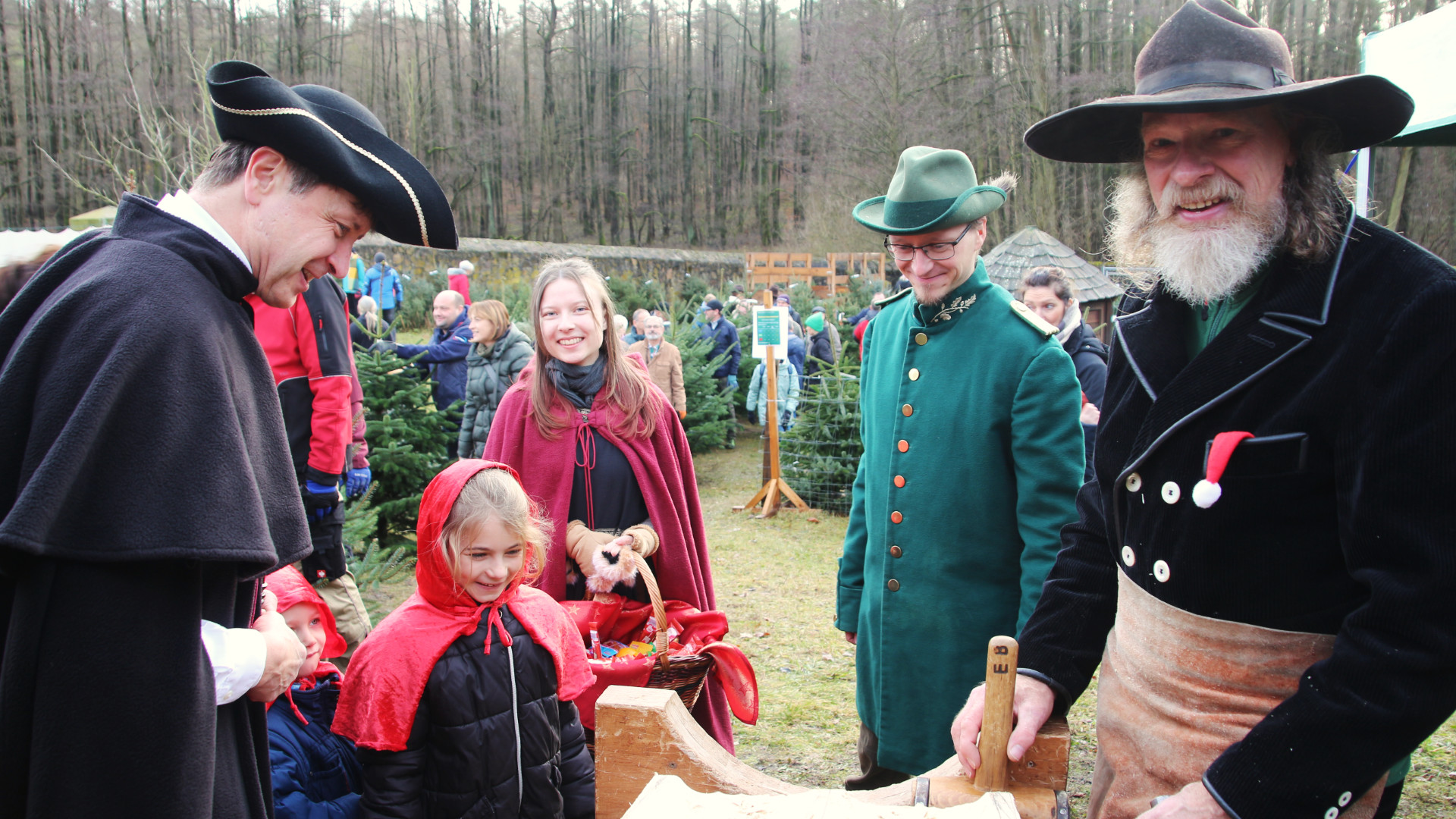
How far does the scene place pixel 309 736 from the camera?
2.34 meters

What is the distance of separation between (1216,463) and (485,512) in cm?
169

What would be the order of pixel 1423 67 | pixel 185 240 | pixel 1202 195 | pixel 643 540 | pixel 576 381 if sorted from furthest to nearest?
pixel 1423 67
pixel 576 381
pixel 643 540
pixel 1202 195
pixel 185 240

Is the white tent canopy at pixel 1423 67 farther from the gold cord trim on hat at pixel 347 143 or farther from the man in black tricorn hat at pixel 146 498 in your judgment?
the man in black tricorn hat at pixel 146 498

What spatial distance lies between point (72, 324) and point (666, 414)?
243 cm

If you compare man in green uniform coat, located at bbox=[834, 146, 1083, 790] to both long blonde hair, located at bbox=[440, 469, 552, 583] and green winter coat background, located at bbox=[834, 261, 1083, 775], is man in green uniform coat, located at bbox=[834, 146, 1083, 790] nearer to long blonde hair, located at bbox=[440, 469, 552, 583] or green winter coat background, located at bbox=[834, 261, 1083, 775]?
green winter coat background, located at bbox=[834, 261, 1083, 775]

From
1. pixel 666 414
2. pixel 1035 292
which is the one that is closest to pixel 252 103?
pixel 666 414

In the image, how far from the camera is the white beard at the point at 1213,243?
1481 mm

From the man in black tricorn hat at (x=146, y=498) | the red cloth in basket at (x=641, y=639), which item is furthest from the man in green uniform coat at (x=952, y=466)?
the man in black tricorn hat at (x=146, y=498)

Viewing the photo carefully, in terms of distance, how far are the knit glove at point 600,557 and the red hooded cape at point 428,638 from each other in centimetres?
57

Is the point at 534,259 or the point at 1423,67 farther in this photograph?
the point at 534,259

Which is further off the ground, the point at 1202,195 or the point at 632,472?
the point at 1202,195

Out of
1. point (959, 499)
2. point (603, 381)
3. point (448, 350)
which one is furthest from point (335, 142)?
point (448, 350)

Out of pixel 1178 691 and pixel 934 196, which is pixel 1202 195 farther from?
pixel 934 196

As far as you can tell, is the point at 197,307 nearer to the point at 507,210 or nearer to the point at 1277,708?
the point at 1277,708
